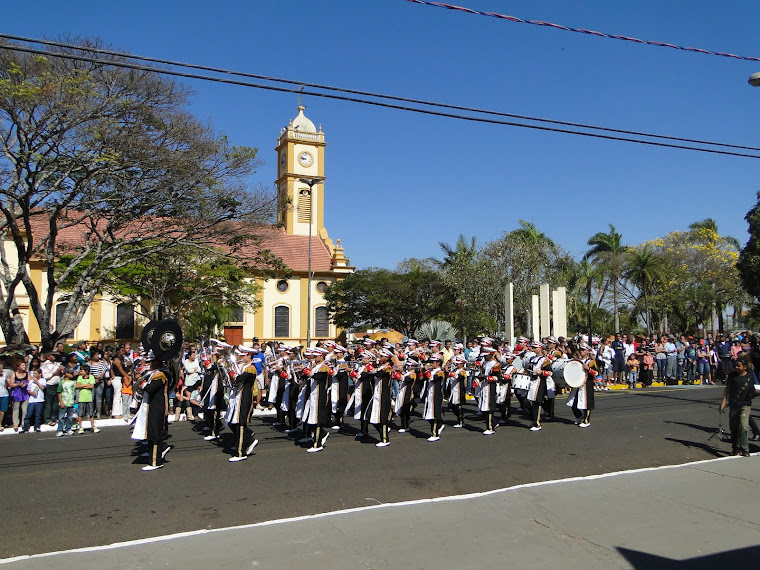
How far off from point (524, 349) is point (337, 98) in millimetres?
8644

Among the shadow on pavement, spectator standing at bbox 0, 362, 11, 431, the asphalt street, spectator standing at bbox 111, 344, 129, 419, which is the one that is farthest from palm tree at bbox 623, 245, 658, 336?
spectator standing at bbox 0, 362, 11, 431

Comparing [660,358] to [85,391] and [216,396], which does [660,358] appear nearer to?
[216,396]

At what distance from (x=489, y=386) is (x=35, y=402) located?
31.0 ft

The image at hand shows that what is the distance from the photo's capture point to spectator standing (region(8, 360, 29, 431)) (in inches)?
508

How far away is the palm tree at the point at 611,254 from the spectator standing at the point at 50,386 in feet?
134

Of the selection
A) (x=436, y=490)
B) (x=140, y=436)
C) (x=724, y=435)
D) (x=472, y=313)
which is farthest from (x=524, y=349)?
(x=472, y=313)

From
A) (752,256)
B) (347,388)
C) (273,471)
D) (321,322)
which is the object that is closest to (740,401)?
(347,388)

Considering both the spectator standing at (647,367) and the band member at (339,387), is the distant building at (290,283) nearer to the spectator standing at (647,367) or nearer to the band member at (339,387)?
the spectator standing at (647,367)

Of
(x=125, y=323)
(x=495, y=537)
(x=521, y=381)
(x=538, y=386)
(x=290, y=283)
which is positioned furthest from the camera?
(x=290, y=283)

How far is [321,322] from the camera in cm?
4872

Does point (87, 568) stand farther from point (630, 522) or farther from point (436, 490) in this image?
point (630, 522)

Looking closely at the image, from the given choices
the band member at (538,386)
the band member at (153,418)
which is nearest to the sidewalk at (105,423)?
the band member at (153,418)

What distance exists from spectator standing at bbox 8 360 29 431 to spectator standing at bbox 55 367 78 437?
971mm

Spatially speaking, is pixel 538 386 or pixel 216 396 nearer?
pixel 216 396
